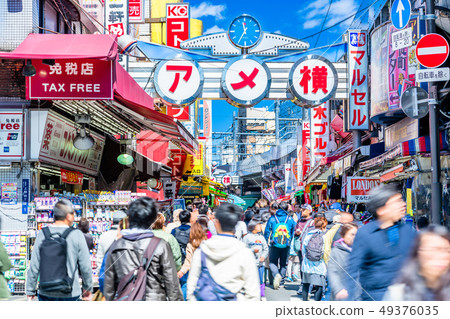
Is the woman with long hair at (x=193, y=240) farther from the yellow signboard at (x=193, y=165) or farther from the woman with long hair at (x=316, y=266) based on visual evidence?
the yellow signboard at (x=193, y=165)

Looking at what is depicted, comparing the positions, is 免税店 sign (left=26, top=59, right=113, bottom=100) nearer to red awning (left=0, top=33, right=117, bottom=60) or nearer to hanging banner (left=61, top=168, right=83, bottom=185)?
red awning (left=0, top=33, right=117, bottom=60)

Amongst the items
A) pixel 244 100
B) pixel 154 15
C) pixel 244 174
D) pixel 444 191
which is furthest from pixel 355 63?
pixel 244 174

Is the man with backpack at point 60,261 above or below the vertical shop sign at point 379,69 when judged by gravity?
below

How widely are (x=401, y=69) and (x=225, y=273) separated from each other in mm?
11687

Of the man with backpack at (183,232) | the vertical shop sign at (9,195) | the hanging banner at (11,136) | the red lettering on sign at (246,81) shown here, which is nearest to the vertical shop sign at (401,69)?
the red lettering on sign at (246,81)

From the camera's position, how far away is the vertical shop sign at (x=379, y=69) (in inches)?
626

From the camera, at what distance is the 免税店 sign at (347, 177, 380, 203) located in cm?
1406

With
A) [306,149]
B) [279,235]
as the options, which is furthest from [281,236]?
[306,149]

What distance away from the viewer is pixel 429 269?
13.3 feet

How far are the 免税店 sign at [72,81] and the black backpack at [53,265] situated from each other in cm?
491

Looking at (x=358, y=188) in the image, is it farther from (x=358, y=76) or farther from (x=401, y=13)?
(x=358, y=76)

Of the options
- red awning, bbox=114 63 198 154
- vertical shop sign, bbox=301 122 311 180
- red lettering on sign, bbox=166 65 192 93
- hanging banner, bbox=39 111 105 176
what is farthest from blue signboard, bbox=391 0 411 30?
vertical shop sign, bbox=301 122 311 180

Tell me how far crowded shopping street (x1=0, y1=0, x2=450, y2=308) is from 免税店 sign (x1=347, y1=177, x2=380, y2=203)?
0.04 meters

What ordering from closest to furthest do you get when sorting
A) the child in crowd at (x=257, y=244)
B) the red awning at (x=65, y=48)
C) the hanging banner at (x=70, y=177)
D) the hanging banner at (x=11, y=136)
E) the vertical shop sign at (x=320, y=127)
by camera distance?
the red awning at (x=65, y=48) → the child in crowd at (x=257, y=244) → the hanging banner at (x=11, y=136) → the hanging banner at (x=70, y=177) → the vertical shop sign at (x=320, y=127)
